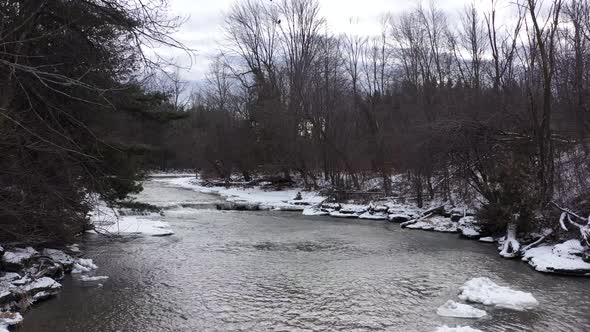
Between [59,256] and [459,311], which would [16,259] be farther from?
[459,311]

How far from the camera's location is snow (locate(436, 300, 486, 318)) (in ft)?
31.0

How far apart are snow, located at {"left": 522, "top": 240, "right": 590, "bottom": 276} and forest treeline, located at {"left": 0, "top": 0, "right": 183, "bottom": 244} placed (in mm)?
11608

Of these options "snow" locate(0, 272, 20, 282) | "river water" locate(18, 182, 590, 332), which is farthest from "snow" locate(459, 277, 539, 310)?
"snow" locate(0, 272, 20, 282)

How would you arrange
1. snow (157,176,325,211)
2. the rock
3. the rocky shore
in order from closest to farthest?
the rocky shore < the rock < snow (157,176,325,211)

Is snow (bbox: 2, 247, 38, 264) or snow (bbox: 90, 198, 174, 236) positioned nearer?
snow (bbox: 2, 247, 38, 264)

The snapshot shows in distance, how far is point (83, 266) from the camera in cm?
1334

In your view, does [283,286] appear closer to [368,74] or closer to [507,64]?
[507,64]

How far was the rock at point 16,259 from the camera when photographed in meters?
11.0

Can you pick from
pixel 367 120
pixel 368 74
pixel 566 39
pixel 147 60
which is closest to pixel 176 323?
pixel 147 60

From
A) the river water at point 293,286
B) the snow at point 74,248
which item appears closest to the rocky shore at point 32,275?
the river water at point 293,286

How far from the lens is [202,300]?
1055 cm

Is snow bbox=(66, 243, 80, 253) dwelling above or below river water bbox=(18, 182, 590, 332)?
above

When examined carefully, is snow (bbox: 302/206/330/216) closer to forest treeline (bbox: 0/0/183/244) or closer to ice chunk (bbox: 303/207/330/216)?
ice chunk (bbox: 303/207/330/216)

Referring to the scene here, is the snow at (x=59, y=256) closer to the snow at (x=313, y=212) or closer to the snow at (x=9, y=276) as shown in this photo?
the snow at (x=9, y=276)
